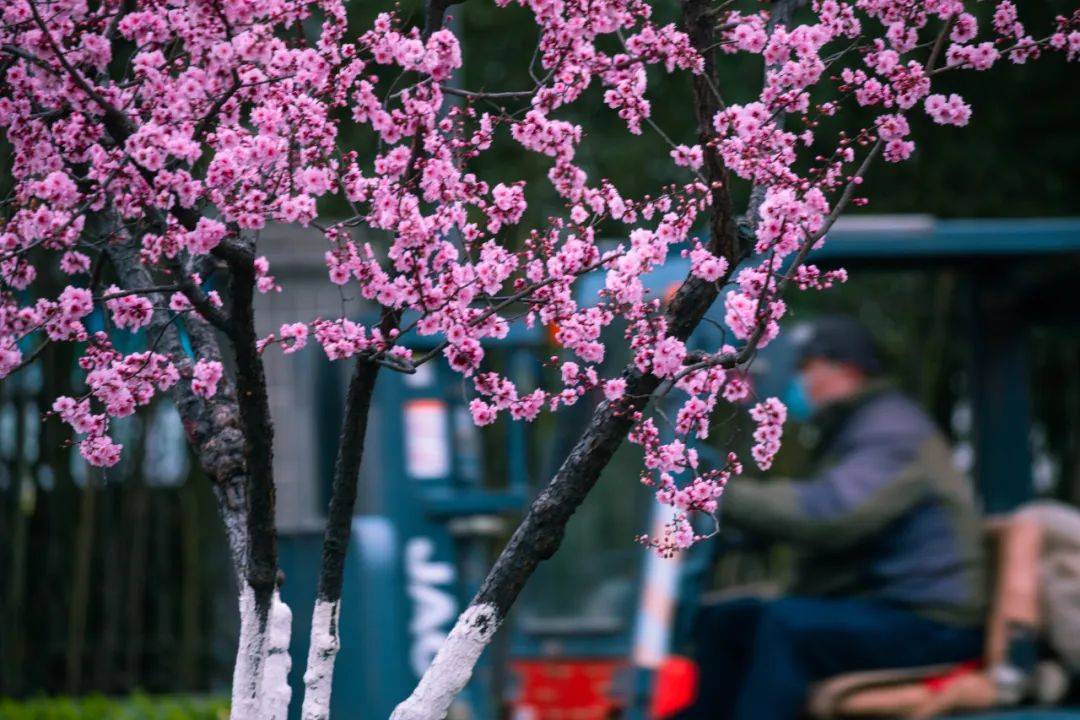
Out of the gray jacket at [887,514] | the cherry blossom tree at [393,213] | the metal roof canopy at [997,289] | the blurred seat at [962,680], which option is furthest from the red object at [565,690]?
the cherry blossom tree at [393,213]

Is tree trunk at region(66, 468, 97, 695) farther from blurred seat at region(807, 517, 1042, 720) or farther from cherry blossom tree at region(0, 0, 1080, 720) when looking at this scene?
cherry blossom tree at region(0, 0, 1080, 720)

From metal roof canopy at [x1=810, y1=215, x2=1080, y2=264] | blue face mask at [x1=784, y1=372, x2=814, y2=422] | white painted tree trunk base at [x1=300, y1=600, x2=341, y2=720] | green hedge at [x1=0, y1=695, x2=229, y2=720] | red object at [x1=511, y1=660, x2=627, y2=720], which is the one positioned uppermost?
metal roof canopy at [x1=810, y1=215, x2=1080, y2=264]

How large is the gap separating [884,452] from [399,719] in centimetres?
280

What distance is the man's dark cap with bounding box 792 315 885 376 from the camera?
546cm

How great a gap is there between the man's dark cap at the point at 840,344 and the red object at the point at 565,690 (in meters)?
1.24

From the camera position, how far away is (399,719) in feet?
9.05

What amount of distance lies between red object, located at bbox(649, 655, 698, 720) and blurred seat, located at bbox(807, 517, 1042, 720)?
0.42m

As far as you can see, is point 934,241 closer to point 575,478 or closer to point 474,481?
point 474,481

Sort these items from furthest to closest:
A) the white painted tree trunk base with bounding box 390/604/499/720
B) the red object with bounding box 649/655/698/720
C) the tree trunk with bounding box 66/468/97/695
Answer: the tree trunk with bounding box 66/468/97/695 < the red object with bounding box 649/655/698/720 < the white painted tree trunk base with bounding box 390/604/499/720

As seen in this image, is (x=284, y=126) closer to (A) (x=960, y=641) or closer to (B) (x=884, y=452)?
(B) (x=884, y=452)

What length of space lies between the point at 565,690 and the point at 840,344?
5.02ft

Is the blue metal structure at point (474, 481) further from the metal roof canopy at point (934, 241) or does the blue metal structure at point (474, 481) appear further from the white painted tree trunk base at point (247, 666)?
the white painted tree trunk base at point (247, 666)

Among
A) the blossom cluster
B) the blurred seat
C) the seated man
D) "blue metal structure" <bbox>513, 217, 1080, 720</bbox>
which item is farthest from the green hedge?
the blossom cluster

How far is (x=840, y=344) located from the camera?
5461 mm
